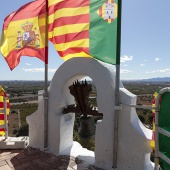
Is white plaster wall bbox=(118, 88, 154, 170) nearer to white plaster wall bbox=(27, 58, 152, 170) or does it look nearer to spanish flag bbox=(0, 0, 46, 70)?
white plaster wall bbox=(27, 58, 152, 170)

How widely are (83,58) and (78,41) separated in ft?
1.25

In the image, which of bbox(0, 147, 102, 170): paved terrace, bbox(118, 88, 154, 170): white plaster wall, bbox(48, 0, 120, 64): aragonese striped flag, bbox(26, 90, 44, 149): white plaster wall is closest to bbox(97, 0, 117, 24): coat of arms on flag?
bbox(48, 0, 120, 64): aragonese striped flag

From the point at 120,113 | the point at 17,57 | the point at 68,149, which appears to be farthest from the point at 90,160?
the point at 17,57

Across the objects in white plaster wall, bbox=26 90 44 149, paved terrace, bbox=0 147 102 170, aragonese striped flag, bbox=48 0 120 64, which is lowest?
paved terrace, bbox=0 147 102 170

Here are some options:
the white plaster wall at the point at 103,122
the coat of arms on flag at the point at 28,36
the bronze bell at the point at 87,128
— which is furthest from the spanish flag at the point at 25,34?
the bronze bell at the point at 87,128

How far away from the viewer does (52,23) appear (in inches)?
209

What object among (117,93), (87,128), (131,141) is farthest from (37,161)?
(117,93)

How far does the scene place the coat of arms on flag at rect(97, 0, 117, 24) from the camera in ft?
13.6

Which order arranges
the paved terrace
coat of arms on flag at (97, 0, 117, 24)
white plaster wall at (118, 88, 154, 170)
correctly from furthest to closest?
the paved terrace < coat of arms on flag at (97, 0, 117, 24) < white plaster wall at (118, 88, 154, 170)

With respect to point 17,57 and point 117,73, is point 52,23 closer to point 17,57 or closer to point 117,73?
point 17,57

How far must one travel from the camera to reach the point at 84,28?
4.60 m

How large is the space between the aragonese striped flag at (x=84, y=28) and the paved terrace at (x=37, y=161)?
231 centimetres

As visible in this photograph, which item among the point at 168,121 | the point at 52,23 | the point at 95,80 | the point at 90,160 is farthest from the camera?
the point at 52,23

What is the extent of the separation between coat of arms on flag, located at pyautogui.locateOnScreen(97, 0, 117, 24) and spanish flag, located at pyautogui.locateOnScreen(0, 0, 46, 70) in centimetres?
167
